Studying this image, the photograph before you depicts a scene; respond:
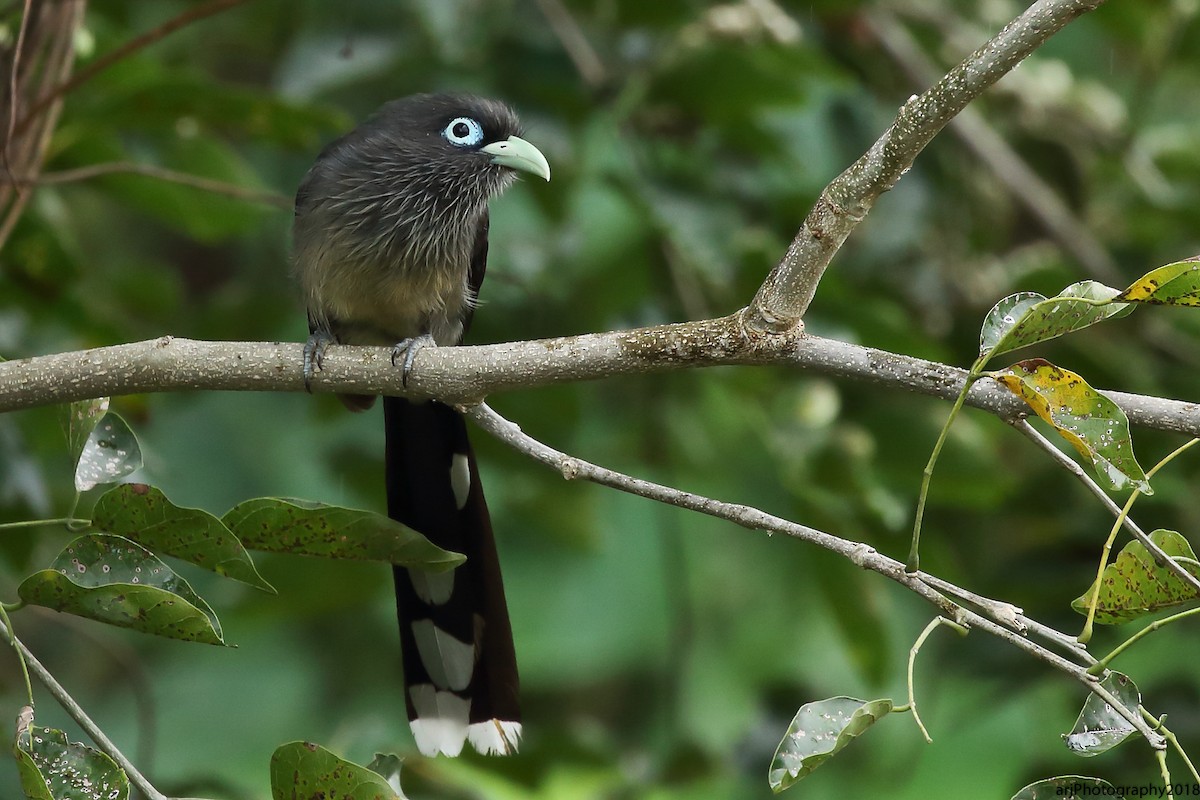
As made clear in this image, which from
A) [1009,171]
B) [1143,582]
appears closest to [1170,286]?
[1143,582]

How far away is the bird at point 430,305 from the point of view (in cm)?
295

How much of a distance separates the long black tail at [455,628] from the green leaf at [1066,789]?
1.42m

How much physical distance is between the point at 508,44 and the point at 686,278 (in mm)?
1032

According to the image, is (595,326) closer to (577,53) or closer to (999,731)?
(577,53)

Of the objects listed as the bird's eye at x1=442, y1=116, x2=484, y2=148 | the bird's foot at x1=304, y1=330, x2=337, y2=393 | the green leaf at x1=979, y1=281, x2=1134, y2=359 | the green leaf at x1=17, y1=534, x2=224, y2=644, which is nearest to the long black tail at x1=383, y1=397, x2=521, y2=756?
the bird's foot at x1=304, y1=330, x2=337, y2=393

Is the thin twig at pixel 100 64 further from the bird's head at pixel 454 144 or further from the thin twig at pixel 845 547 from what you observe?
the thin twig at pixel 845 547

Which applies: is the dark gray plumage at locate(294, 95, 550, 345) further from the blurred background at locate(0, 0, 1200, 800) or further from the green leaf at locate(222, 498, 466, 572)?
the green leaf at locate(222, 498, 466, 572)

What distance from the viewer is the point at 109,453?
2.24 metres

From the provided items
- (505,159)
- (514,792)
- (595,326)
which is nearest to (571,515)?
(595,326)

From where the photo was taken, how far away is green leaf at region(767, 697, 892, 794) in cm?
162

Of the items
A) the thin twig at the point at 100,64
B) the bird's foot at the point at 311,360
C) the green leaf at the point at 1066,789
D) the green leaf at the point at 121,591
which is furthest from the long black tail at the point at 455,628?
the green leaf at the point at 1066,789

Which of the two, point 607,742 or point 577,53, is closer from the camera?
point 607,742

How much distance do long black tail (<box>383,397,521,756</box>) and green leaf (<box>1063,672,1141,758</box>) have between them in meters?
1.50

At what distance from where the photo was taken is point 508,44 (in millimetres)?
4270
